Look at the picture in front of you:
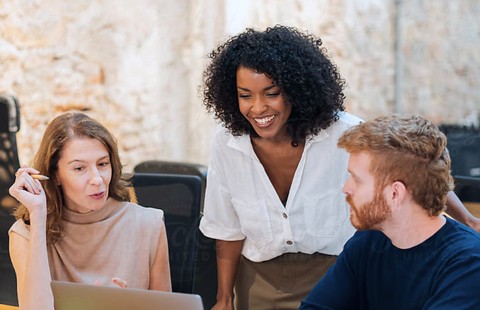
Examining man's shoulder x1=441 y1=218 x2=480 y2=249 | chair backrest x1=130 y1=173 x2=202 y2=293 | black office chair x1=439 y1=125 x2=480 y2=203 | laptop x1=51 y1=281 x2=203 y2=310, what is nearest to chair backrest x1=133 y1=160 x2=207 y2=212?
chair backrest x1=130 y1=173 x2=202 y2=293

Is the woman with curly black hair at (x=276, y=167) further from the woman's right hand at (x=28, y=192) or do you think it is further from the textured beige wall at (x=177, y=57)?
the textured beige wall at (x=177, y=57)

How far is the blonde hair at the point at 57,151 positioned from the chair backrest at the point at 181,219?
11.7 inches

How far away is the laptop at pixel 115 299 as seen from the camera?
4.03 feet

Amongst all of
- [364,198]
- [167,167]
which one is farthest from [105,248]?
[167,167]

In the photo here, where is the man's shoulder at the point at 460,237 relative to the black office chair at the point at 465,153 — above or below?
above

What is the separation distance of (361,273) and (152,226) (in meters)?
0.65

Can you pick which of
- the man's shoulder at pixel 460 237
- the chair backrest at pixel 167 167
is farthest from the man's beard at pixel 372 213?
the chair backrest at pixel 167 167

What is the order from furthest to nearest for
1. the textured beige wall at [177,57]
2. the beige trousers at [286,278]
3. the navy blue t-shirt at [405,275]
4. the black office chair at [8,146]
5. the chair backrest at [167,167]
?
1. the textured beige wall at [177,57]
2. the black office chair at [8,146]
3. the chair backrest at [167,167]
4. the beige trousers at [286,278]
5. the navy blue t-shirt at [405,275]

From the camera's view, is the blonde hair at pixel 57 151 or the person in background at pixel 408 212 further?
the blonde hair at pixel 57 151

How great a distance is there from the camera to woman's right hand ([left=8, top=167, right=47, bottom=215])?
5.88 ft

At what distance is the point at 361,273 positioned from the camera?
163 centimetres

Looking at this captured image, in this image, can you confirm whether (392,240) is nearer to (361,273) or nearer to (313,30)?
(361,273)

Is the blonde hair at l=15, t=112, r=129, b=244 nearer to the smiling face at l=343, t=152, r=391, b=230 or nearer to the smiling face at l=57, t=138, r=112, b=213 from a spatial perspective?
the smiling face at l=57, t=138, r=112, b=213

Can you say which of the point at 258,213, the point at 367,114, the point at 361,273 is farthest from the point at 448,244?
the point at 367,114
